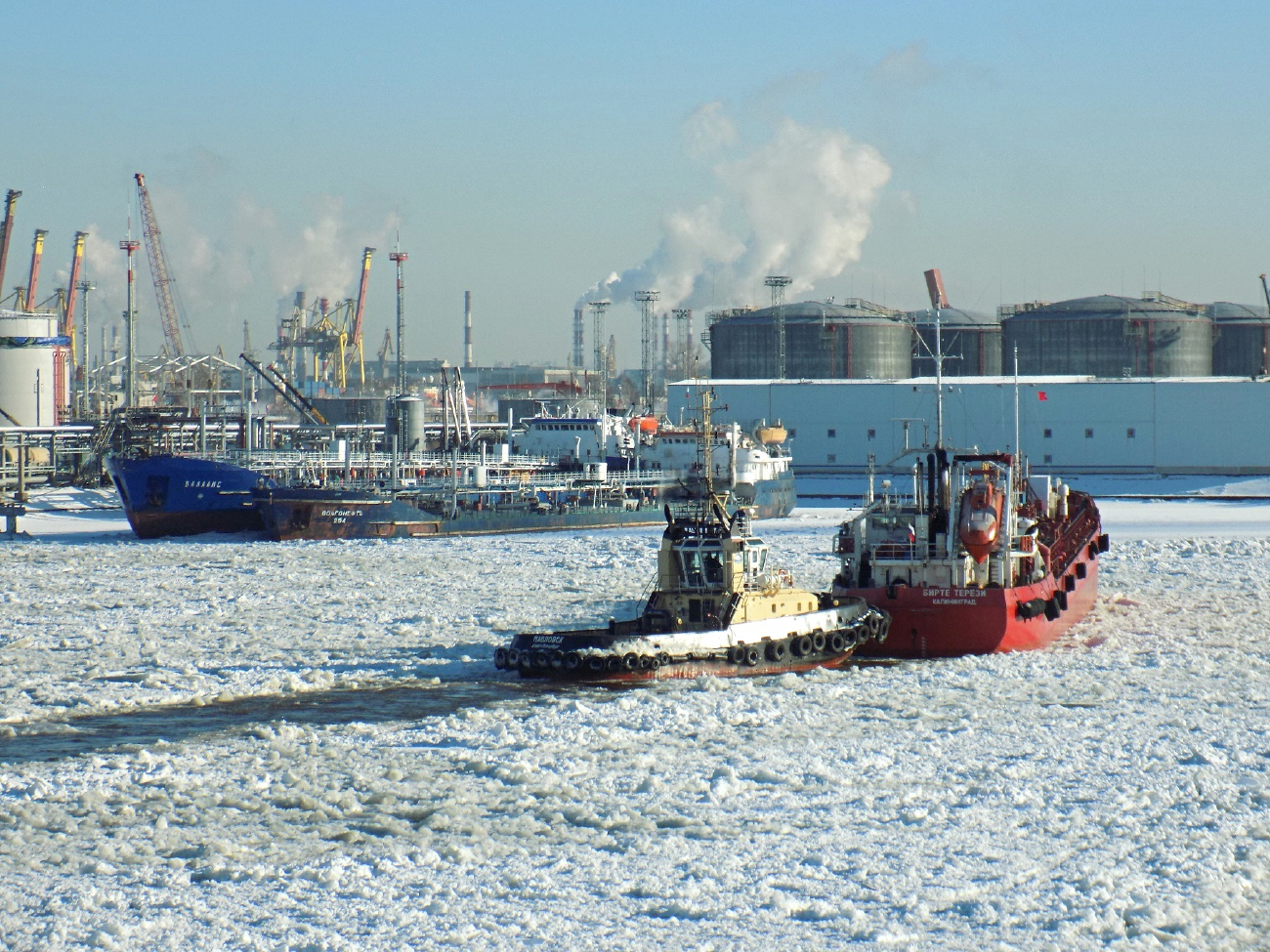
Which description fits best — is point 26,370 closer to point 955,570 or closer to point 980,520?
point 955,570

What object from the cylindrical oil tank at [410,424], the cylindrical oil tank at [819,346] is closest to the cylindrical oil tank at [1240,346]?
the cylindrical oil tank at [819,346]

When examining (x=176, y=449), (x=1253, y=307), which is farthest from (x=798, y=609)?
(x=1253, y=307)

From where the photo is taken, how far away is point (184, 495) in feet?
172

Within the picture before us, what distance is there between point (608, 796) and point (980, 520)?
11502mm

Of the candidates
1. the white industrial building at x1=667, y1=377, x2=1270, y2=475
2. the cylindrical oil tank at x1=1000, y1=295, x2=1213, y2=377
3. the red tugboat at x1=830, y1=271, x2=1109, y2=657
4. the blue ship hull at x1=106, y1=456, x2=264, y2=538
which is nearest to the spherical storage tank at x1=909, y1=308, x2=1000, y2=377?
the cylindrical oil tank at x1=1000, y1=295, x2=1213, y2=377

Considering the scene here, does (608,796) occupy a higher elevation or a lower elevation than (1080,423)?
lower

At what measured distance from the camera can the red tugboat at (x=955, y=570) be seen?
24766mm

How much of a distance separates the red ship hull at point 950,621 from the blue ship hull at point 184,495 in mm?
32182

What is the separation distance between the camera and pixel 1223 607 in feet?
100

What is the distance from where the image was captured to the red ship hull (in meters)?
24.6

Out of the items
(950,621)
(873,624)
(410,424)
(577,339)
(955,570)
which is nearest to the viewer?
(873,624)

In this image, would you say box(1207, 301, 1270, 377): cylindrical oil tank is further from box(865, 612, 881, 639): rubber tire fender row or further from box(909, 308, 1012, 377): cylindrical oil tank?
box(865, 612, 881, 639): rubber tire fender row

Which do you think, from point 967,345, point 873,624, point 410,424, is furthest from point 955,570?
point 967,345

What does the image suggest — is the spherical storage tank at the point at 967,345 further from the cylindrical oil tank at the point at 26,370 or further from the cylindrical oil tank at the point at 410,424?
the cylindrical oil tank at the point at 26,370
